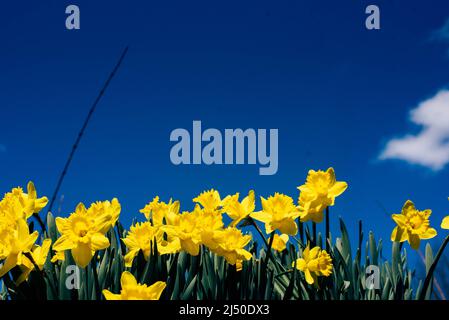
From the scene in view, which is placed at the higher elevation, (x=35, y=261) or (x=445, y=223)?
(x=445, y=223)

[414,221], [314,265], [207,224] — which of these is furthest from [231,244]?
[414,221]

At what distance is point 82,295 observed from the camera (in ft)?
4.91

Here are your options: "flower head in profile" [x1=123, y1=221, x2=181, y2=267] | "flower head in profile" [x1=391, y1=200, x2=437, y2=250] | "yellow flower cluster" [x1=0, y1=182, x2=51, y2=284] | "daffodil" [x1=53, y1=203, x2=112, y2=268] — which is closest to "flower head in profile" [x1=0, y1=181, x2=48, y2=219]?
"yellow flower cluster" [x1=0, y1=182, x2=51, y2=284]

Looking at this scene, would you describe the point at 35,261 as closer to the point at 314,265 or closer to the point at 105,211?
the point at 105,211

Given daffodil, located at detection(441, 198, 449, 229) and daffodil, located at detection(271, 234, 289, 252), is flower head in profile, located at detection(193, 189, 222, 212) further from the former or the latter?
daffodil, located at detection(441, 198, 449, 229)

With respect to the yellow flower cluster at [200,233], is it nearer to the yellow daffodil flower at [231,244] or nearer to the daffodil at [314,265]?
the yellow daffodil flower at [231,244]

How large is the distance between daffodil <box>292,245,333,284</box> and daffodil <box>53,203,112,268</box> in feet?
2.01

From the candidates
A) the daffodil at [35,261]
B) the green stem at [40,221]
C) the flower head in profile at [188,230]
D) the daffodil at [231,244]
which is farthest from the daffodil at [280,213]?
the green stem at [40,221]

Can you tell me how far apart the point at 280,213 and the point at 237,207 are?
150 mm

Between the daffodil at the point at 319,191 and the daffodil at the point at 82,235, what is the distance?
0.60 m

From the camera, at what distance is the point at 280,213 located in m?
1.57
